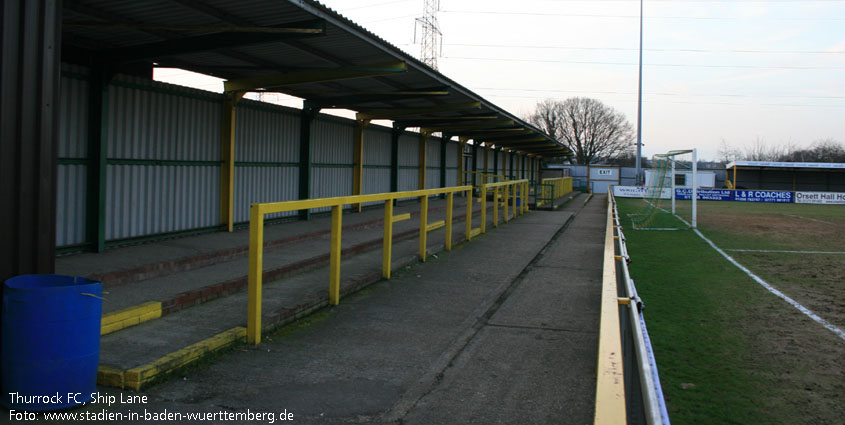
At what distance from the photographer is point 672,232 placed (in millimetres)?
18156

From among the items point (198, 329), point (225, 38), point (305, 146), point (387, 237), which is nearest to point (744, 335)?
point (387, 237)

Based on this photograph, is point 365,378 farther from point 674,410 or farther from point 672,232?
point 672,232

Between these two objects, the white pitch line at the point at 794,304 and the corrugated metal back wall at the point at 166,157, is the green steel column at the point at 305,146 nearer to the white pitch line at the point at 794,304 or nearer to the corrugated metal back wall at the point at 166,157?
the corrugated metal back wall at the point at 166,157

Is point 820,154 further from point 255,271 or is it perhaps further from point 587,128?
point 255,271


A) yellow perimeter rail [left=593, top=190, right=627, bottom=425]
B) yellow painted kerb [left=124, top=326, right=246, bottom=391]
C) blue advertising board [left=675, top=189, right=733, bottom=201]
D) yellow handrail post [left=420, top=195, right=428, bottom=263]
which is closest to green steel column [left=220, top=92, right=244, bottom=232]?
yellow handrail post [left=420, top=195, right=428, bottom=263]

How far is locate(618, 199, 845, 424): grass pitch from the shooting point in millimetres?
4312

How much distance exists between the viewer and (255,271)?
16.3ft

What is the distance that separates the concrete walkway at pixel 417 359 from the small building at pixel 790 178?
4720 cm

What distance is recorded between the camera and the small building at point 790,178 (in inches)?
1928

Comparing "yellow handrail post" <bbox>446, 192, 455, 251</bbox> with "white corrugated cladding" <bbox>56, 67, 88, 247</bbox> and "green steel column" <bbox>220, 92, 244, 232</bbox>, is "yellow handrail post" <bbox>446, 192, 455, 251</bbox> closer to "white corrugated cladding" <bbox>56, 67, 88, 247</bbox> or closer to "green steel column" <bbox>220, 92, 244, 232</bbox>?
"green steel column" <bbox>220, 92, 244, 232</bbox>

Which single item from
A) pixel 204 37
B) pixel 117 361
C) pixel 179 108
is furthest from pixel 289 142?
pixel 117 361

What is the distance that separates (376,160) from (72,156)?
10941 mm

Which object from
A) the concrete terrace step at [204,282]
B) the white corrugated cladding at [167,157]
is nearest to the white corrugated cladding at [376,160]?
the white corrugated cladding at [167,157]

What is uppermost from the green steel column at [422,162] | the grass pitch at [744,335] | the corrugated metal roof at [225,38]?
the corrugated metal roof at [225,38]
